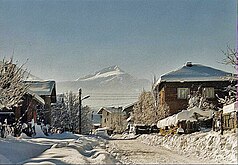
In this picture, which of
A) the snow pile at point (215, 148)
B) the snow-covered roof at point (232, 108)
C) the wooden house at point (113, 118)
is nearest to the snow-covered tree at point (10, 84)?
the snow pile at point (215, 148)

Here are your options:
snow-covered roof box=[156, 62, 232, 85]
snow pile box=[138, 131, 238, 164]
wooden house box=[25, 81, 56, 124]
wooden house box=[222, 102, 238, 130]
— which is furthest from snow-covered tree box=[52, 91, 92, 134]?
snow pile box=[138, 131, 238, 164]

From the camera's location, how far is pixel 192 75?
198ft

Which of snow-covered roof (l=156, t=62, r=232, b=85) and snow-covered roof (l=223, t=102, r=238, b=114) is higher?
snow-covered roof (l=156, t=62, r=232, b=85)

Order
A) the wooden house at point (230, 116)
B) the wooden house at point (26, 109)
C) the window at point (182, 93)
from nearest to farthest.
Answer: the wooden house at point (230, 116) → the wooden house at point (26, 109) → the window at point (182, 93)

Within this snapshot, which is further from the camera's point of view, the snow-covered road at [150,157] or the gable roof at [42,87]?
the gable roof at [42,87]

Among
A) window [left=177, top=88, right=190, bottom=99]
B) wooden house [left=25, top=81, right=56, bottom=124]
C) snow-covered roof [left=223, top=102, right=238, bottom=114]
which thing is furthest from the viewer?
wooden house [left=25, top=81, right=56, bottom=124]

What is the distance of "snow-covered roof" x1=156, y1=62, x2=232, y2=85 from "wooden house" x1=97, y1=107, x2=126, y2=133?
137ft

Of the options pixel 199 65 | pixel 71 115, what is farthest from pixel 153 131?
pixel 71 115

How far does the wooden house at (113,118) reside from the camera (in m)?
106

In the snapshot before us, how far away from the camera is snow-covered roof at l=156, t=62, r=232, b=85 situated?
59.7 meters

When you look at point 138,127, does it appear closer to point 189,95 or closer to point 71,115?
point 189,95

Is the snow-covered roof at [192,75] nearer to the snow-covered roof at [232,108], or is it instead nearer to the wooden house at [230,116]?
the wooden house at [230,116]

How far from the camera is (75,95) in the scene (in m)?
93.6

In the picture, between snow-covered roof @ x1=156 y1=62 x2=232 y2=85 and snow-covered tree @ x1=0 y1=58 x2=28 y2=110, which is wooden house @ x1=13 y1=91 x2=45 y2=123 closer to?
snow-covered tree @ x1=0 y1=58 x2=28 y2=110
